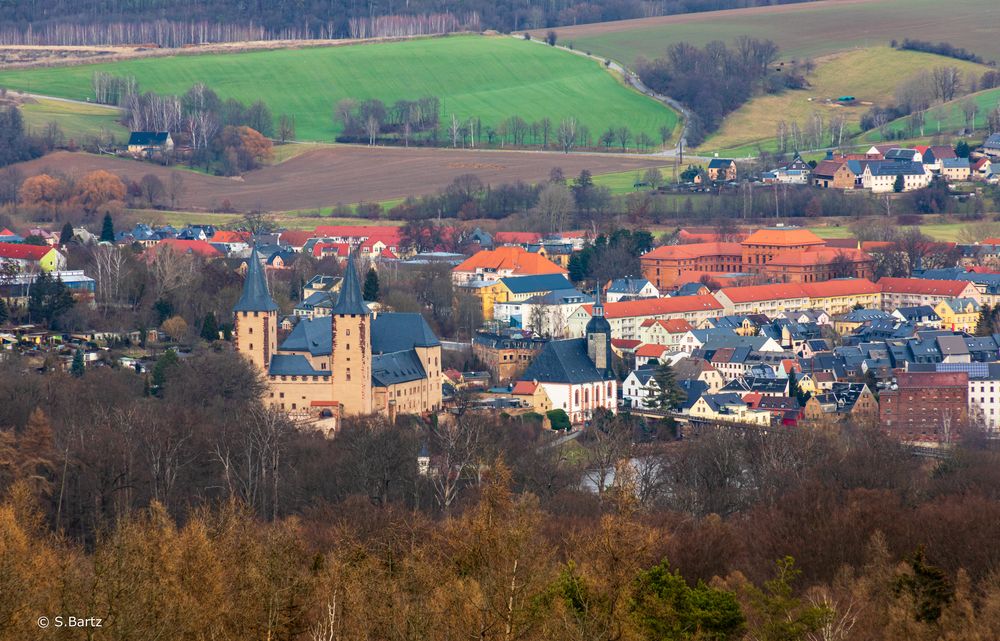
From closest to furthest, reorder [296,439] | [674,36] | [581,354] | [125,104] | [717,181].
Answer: [296,439] → [581,354] → [717,181] → [125,104] → [674,36]

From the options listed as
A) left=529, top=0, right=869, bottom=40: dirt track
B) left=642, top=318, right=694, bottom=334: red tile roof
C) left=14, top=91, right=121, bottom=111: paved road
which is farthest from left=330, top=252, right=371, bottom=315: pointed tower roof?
left=529, top=0, right=869, bottom=40: dirt track

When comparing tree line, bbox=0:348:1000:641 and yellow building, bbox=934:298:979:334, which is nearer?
tree line, bbox=0:348:1000:641

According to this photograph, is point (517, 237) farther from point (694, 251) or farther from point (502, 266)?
point (502, 266)

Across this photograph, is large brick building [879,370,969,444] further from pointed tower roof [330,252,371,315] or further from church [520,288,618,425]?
pointed tower roof [330,252,371,315]

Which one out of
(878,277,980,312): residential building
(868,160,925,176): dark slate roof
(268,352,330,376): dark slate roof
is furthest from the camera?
(868,160,925,176): dark slate roof

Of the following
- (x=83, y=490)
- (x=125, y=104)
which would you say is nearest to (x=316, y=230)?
(x=125, y=104)

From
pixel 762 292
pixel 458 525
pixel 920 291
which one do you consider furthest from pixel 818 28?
pixel 458 525

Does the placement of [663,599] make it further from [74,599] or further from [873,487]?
[873,487]
